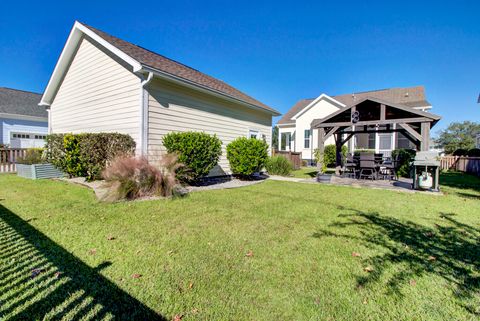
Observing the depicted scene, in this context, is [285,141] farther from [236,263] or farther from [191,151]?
[236,263]

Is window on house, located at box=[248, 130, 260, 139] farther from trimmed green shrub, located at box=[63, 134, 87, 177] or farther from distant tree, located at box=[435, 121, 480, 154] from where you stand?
distant tree, located at box=[435, 121, 480, 154]

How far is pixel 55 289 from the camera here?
2.09m

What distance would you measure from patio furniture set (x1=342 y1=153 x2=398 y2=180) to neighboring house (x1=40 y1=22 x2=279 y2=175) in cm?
562

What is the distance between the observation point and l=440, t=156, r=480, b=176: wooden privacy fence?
1276cm

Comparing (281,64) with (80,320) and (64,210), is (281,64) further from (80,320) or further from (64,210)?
(80,320)

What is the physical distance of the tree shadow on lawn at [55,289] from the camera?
180 centimetres

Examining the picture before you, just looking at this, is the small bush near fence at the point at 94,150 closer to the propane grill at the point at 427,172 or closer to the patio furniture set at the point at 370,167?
the patio furniture set at the point at 370,167

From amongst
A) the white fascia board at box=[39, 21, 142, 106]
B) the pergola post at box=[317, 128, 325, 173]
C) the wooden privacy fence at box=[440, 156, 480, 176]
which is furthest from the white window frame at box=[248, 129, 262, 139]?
the wooden privacy fence at box=[440, 156, 480, 176]

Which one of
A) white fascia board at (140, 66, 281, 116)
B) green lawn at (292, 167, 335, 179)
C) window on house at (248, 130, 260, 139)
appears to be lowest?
green lawn at (292, 167, 335, 179)

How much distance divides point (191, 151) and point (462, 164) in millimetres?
17910

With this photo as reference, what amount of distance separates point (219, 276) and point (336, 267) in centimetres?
136

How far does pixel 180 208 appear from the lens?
5031mm

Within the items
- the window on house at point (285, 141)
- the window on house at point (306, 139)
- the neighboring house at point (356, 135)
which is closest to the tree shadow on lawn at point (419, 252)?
the neighboring house at point (356, 135)

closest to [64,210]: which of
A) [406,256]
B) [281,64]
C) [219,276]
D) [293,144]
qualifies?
[219,276]
